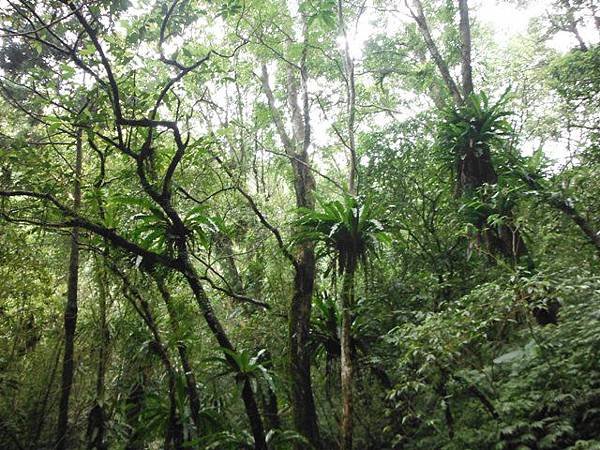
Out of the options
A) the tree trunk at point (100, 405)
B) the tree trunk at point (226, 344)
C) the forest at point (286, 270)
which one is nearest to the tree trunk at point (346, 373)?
the forest at point (286, 270)

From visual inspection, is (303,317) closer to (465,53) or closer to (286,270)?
(286,270)

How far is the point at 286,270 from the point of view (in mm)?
5734

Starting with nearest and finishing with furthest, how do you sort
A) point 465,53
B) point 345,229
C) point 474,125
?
point 345,229, point 474,125, point 465,53

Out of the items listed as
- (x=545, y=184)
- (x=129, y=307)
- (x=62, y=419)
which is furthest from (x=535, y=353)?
(x=62, y=419)

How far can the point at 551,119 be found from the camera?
678 cm

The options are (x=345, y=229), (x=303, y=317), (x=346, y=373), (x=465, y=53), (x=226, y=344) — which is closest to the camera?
(x=226, y=344)

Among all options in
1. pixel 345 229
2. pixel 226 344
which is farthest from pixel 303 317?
pixel 226 344

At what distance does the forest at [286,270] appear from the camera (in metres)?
3.40

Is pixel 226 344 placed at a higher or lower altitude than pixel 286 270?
lower

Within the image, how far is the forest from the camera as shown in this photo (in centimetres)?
340

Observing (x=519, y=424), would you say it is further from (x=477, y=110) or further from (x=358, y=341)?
(x=477, y=110)

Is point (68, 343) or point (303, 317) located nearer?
point (68, 343)

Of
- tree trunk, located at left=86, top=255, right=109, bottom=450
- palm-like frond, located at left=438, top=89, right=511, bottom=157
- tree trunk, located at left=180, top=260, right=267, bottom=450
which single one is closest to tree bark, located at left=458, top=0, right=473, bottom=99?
palm-like frond, located at left=438, top=89, right=511, bottom=157

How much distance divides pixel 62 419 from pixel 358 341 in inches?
138
